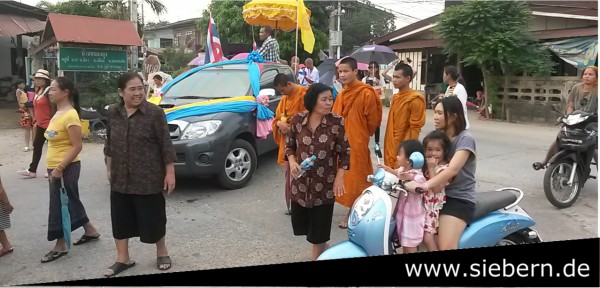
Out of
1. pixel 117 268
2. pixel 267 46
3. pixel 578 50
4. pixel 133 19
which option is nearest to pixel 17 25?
pixel 133 19

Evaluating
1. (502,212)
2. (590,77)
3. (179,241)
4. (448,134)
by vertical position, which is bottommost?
(179,241)

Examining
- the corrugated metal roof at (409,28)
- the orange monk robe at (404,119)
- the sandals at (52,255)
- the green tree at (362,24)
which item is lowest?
the sandals at (52,255)

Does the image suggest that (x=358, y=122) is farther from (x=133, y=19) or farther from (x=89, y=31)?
(x=133, y=19)

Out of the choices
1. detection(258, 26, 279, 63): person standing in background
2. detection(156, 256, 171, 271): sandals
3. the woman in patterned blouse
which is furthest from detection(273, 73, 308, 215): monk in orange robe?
detection(258, 26, 279, 63): person standing in background

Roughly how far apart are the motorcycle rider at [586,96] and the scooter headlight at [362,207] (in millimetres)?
3480

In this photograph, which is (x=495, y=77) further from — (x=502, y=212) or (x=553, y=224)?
(x=502, y=212)

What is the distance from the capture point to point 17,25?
15.1m

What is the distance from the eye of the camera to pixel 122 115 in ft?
11.9

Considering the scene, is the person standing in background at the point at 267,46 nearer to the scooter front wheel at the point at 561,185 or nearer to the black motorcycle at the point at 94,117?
the black motorcycle at the point at 94,117

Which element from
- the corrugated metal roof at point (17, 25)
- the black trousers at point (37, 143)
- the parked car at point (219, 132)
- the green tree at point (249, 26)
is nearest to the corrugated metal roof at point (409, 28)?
the green tree at point (249, 26)

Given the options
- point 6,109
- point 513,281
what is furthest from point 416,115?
point 6,109

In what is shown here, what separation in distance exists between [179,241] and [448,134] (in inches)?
102

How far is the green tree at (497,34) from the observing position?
40.2ft

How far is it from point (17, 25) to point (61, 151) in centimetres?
1351
